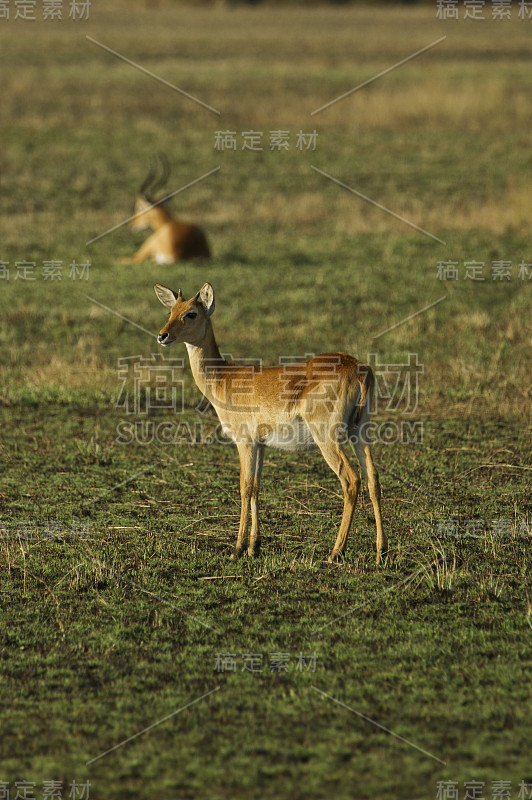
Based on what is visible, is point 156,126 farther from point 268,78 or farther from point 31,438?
point 31,438

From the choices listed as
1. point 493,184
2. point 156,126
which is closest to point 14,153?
point 156,126

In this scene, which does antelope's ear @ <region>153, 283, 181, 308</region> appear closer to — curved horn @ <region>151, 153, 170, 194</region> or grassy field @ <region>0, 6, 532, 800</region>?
grassy field @ <region>0, 6, 532, 800</region>

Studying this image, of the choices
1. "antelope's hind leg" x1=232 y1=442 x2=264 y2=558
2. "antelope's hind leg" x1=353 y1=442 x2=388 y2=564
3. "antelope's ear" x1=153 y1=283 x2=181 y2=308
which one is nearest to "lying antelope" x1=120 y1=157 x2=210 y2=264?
"antelope's ear" x1=153 y1=283 x2=181 y2=308

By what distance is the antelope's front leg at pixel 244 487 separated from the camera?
20.7 feet

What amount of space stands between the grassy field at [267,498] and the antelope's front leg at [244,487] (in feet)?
0.47

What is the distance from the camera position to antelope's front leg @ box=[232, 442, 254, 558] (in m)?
6.32

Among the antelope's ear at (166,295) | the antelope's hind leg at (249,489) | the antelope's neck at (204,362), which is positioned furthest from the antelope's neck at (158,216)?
the antelope's hind leg at (249,489)

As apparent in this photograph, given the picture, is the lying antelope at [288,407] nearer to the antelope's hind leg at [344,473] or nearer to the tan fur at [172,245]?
the antelope's hind leg at [344,473]

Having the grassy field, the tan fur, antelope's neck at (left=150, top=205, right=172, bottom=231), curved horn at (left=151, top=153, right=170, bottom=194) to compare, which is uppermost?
curved horn at (left=151, top=153, right=170, bottom=194)

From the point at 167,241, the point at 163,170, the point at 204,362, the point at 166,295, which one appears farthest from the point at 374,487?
the point at 163,170

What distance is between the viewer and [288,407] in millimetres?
6125

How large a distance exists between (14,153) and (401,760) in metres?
17.9

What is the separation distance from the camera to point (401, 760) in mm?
4359

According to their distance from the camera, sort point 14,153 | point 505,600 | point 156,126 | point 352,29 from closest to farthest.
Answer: point 505,600
point 14,153
point 156,126
point 352,29
